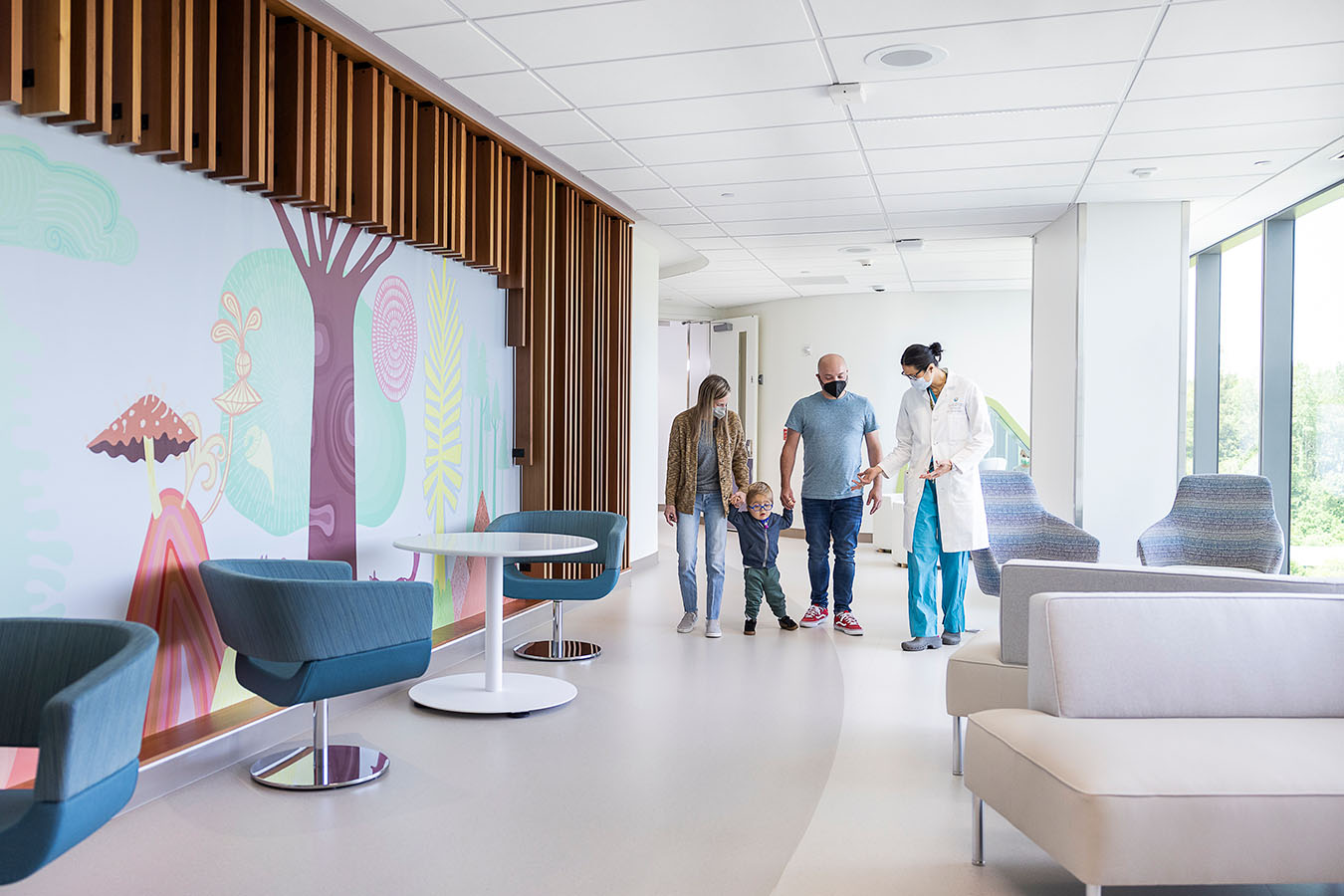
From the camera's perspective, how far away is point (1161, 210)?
6988mm

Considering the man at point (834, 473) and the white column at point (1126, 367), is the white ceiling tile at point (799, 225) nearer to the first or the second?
the white column at point (1126, 367)

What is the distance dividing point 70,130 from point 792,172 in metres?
4.20

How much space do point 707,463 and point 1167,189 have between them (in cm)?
362

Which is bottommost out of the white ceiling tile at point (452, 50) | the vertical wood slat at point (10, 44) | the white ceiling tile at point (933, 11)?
the vertical wood slat at point (10, 44)

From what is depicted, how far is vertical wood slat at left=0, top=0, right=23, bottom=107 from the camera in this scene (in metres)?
2.93

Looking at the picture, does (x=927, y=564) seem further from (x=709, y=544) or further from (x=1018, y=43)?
(x=1018, y=43)

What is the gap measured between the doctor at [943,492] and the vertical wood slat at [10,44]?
4.49 m

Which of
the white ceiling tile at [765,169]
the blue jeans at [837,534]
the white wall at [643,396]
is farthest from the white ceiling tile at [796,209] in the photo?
the blue jeans at [837,534]

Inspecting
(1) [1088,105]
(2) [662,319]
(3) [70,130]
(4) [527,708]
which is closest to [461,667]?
(4) [527,708]

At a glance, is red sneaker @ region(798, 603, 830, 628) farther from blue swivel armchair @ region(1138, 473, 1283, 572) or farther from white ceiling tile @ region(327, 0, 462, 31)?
white ceiling tile @ region(327, 0, 462, 31)

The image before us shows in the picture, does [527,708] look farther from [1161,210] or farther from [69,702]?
[1161,210]

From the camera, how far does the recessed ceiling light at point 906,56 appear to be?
426cm

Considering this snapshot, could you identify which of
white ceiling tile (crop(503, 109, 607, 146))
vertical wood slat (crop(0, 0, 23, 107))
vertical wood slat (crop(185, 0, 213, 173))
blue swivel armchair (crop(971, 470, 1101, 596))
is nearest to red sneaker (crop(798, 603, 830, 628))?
blue swivel armchair (crop(971, 470, 1101, 596))

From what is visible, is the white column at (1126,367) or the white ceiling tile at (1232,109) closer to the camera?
the white ceiling tile at (1232,109)
